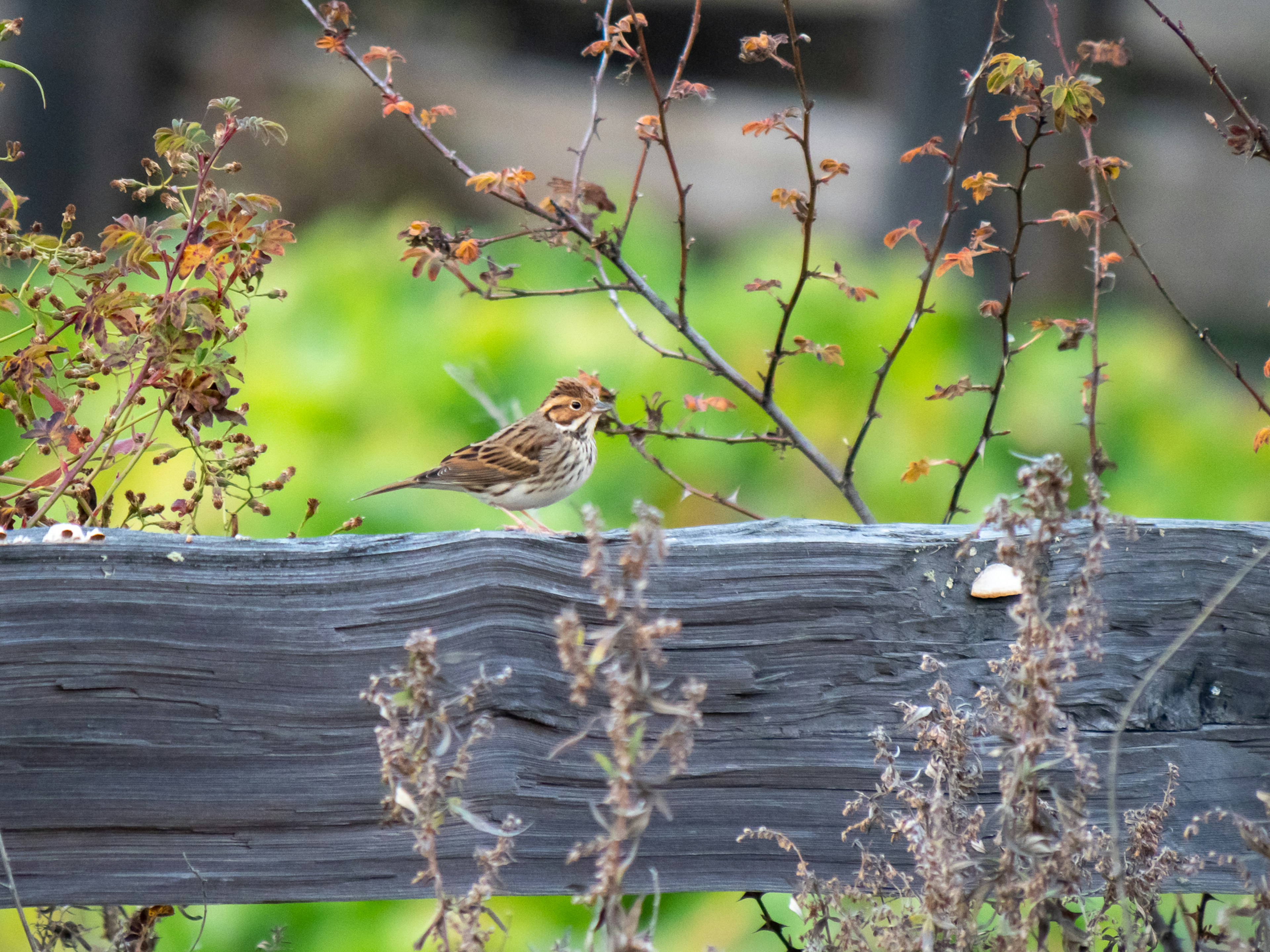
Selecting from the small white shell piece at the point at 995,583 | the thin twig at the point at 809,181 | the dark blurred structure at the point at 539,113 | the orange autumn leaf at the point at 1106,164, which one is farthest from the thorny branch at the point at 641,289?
the dark blurred structure at the point at 539,113

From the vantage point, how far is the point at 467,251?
1631mm

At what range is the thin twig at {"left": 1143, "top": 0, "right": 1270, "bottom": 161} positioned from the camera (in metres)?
1.64

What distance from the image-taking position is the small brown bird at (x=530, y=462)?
2.54m

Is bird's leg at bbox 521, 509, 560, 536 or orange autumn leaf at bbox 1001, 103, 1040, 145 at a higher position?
orange autumn leaf at bbox 1001, 103, 1040, 145

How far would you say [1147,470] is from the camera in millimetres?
4012

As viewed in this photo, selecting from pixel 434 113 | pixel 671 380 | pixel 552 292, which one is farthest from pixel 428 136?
pixel 671 380

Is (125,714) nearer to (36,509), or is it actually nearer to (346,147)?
(36,509)

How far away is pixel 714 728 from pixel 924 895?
355 mm

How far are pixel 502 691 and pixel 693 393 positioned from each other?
104 inches

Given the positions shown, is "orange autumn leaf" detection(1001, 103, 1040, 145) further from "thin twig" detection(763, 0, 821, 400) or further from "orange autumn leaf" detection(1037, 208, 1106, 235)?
"thin twig" detection(763, 0, 821, 400)

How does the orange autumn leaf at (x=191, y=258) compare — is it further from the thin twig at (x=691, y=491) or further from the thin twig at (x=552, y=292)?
the thin twig at (x=691, y=491)

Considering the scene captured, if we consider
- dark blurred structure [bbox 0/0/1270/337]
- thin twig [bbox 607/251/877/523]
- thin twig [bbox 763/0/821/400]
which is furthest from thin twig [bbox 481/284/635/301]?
dark blurred structure [bbox 0/0/1270/337]

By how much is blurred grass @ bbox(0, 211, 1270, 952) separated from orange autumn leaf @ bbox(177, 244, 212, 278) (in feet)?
5.51

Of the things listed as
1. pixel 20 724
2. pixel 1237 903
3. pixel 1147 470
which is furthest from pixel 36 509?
pixel 1147 470
